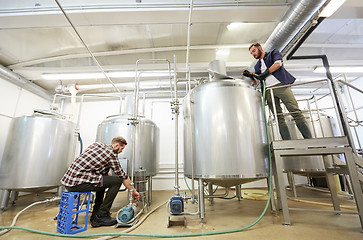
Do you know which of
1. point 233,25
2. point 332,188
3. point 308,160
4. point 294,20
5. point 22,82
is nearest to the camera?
point 332,188

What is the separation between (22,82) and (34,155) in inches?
102

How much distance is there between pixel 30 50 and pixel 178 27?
3.49m

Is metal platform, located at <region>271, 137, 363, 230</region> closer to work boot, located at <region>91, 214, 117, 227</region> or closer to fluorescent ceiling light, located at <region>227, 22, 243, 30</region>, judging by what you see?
work boot, located at <region>91, 214, 117, 227</region>

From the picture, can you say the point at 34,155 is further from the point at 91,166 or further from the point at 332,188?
the point at 332,188

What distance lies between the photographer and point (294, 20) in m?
2.64

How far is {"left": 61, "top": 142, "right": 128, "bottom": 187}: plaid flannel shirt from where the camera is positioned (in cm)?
205

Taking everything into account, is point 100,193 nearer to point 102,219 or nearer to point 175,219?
point 102,219

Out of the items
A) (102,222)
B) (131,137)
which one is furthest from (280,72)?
(102,222)

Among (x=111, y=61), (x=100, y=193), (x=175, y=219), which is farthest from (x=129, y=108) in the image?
(x=175, y=219)

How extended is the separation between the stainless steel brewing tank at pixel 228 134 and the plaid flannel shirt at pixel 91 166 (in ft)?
3.69

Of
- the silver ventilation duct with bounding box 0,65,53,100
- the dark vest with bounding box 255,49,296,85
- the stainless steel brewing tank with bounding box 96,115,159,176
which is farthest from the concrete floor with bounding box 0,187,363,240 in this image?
the silver ventilation duct with bounding box 0,65,53,100

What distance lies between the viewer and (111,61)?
4.41 metres

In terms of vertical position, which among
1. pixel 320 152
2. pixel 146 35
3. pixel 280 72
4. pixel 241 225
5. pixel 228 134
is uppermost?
pixel 146 35

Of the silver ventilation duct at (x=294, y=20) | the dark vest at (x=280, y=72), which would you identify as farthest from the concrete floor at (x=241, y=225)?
the silver ventilation duct at (x=294, y=20)
